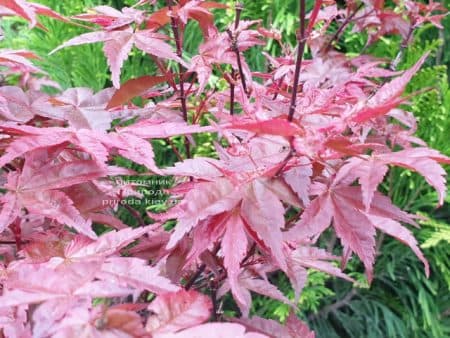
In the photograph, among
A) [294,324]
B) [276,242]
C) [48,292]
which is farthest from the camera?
[294,324]

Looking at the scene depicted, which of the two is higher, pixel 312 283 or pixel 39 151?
pixel 39 151

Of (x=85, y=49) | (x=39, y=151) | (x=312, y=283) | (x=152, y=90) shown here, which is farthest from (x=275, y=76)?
(x=85, y=49)

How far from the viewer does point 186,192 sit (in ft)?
2.50

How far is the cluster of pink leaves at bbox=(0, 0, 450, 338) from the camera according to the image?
0.53 metres

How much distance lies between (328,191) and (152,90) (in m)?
0.45

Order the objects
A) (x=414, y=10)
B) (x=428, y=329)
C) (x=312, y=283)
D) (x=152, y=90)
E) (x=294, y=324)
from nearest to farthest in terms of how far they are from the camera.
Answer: (x=294, y=324) < (x=152, y=90) < (x=414, y=10) < (x=312, y=283) < (x=428, y=329)

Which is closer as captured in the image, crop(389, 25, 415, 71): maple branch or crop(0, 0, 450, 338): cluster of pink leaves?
crop(0, 0, 450, 338): cluster of pink leaves

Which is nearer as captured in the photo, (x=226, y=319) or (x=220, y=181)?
(x=220, y=181)

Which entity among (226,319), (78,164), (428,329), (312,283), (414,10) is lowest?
(428,329)

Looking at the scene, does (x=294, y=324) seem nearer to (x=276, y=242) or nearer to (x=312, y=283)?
(x=276, y=242)

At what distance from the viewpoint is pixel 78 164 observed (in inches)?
30.0

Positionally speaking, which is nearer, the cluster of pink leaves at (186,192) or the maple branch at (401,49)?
the cluster of pink leaves at (186,192)

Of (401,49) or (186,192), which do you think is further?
(401,49)

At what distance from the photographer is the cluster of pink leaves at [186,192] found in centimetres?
53
